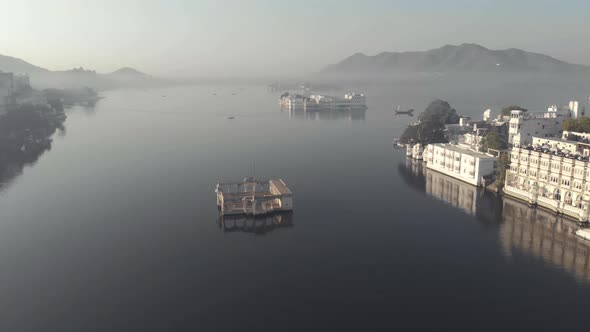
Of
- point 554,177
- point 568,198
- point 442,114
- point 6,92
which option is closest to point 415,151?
point 442,114

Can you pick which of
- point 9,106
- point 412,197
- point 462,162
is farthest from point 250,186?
point 9,106

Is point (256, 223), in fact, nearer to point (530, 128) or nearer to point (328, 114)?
point (530, 128)

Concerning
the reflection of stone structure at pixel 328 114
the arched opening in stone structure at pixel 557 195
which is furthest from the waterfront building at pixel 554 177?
the reflection of stone structure at pixel 328 114

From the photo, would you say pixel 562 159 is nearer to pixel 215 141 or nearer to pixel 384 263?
pixel 384 263

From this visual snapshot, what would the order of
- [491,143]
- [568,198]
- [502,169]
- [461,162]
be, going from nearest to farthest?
[568,198] → [502,169] → [461,162] → [491,143]

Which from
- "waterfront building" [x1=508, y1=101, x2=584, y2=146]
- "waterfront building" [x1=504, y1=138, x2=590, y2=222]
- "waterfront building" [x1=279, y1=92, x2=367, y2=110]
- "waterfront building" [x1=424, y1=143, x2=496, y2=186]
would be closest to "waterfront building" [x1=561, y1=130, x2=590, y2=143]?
"waterfront building" [x1=508, y1=101, x2=584, y2=146]

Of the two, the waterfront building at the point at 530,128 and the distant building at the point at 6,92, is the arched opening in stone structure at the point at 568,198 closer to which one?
the waterfront building at the point at 530,128

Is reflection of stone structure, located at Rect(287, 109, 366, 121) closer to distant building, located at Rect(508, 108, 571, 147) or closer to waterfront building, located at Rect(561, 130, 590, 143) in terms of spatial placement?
distant building, located at Rect(508, 108, 571, 147)

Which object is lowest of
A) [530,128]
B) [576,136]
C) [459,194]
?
[459,194]
